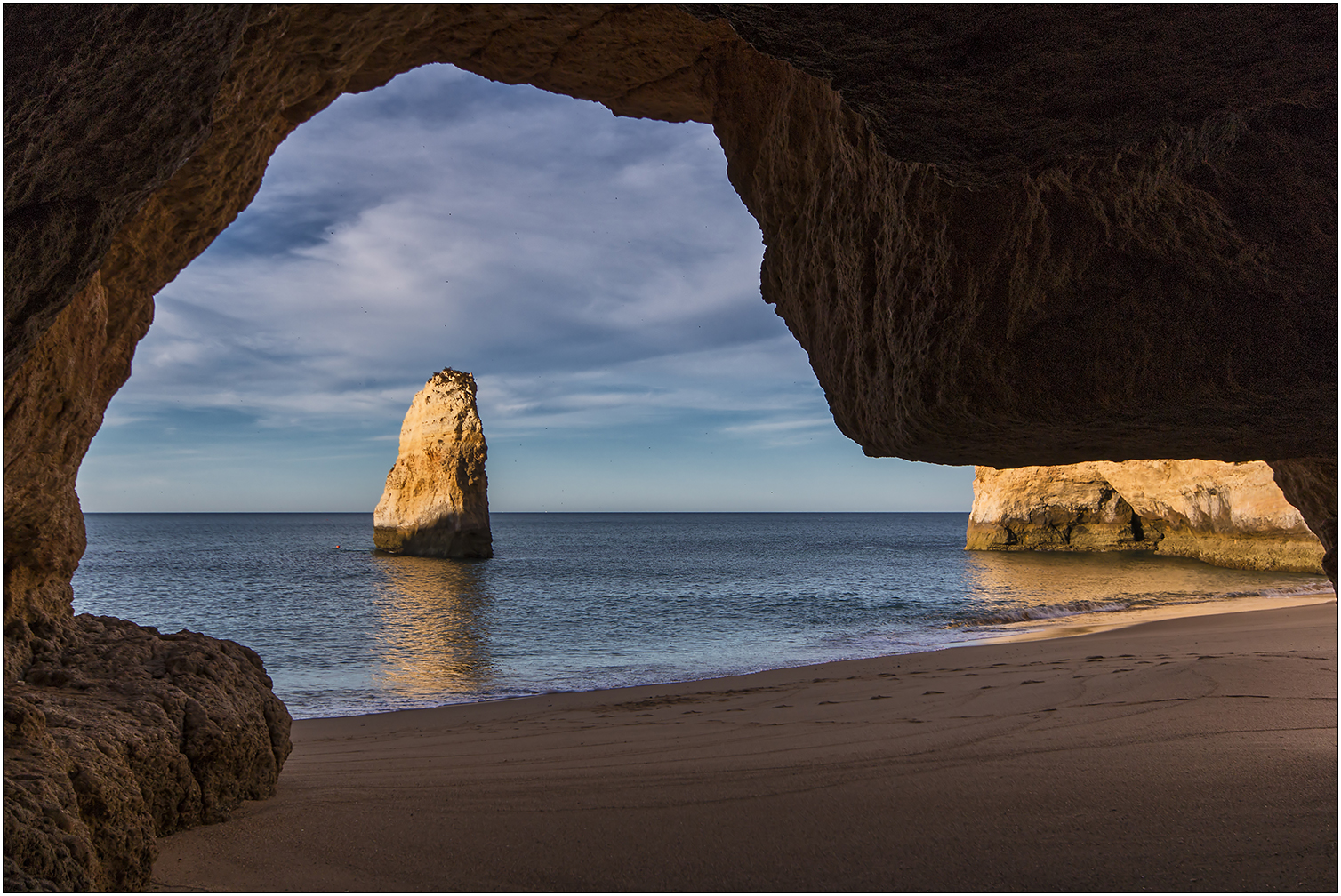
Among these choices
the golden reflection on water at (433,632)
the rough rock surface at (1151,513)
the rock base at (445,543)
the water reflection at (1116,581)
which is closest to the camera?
the golden reflection on water at (433,632)

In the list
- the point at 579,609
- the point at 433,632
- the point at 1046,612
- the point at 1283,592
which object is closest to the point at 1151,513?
the point at 1283,592

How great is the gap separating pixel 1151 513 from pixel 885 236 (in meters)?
38.8

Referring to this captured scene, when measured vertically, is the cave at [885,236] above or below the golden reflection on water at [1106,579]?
above

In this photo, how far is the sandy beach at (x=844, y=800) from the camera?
2.93 m

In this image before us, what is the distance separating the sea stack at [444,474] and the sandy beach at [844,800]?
3139 cm

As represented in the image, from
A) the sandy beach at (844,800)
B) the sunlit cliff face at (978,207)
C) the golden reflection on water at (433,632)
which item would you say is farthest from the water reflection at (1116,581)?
the sunlit cliff face at (978,207)

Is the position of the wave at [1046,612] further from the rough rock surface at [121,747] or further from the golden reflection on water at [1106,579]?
the rough rock surface at [121,747]

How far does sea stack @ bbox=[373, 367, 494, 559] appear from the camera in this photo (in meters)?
37.2

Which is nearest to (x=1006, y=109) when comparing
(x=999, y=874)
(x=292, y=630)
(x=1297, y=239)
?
(x=1297, y=239)

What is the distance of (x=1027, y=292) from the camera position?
241 centimetres

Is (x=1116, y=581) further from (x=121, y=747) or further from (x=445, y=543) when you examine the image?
(x=445, y=543)

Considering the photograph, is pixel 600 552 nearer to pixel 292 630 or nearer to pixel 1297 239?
pixel 292 630

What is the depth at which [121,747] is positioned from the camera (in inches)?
121

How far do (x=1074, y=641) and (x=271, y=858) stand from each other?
1109 centimetres
